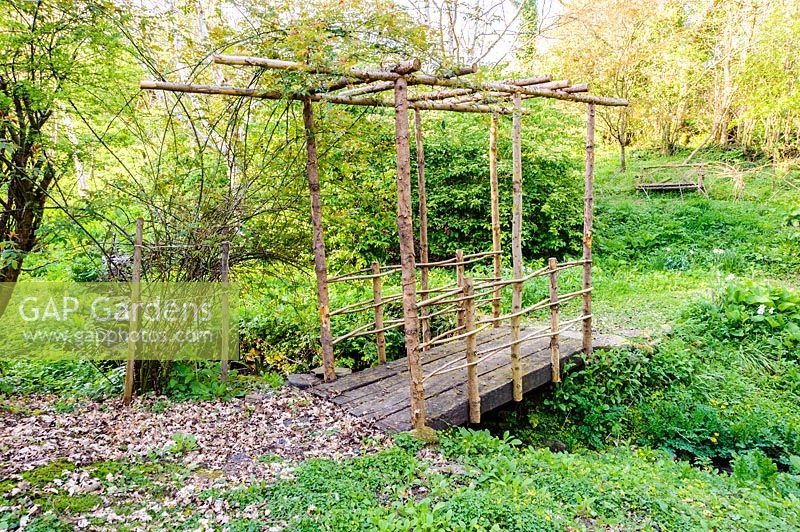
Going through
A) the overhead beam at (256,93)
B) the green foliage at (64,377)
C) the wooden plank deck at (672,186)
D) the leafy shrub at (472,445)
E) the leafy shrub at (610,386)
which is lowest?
the leafy shrub at (610,386)

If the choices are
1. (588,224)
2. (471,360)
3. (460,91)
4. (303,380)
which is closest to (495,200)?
(588,224)

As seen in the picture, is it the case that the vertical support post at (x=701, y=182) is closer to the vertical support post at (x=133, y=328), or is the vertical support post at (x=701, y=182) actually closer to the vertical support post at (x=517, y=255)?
the vertical support post at (x=517, y=255)

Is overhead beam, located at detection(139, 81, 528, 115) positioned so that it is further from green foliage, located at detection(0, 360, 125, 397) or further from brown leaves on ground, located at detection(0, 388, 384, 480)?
green foliage, located at detection(0, 360, 125, 397)

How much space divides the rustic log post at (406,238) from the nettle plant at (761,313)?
4866 millimetres

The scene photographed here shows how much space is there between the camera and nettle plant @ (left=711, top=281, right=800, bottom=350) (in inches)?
247

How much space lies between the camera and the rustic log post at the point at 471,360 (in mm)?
4191

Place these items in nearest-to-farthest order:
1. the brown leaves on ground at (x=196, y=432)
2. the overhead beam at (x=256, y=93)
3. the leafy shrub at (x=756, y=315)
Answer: the brown leaves on ground at (x=196, y=432)
the overhead beam at (x=256, y=93)
the leafy shrub at (x=756, y=315)

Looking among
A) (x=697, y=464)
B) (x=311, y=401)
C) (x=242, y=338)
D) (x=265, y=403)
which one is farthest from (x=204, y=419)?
(x=697, y=464)

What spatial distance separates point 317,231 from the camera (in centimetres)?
473

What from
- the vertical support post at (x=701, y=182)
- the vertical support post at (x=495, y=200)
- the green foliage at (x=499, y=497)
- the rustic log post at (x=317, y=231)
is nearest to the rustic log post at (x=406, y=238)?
the green foliage at (x=499, y=497)

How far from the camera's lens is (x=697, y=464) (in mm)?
4570

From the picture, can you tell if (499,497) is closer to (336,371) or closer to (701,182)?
(336,371)

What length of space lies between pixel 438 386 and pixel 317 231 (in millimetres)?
1865

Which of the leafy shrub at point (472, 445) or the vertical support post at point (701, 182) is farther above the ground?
the vertical support post at point (701, 182)
